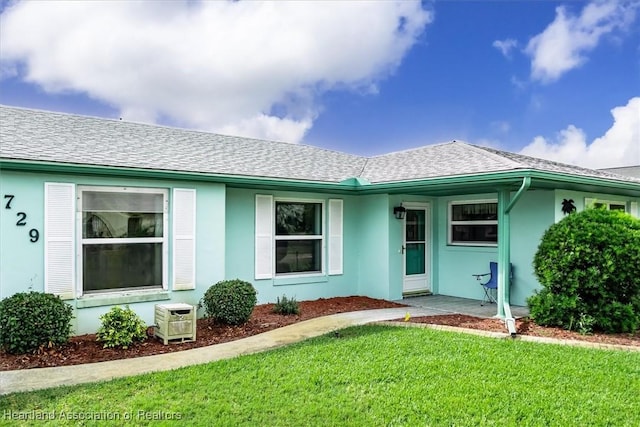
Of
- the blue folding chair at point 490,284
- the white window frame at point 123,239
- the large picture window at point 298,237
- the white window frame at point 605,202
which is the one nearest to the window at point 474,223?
the blue folding chair at point 490,284

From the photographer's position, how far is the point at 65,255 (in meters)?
6.59

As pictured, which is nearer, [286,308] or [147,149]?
[147,149]

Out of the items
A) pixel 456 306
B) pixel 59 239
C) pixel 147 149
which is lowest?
pixel 456 306

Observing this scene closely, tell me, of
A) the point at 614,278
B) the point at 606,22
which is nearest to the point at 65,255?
the point at 614,278

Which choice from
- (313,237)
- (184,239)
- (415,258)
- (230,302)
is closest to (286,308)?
(230,302)

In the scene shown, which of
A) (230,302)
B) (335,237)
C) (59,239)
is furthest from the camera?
(335,237)

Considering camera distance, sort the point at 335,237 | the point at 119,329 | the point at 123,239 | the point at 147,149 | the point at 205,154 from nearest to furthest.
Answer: the point at 119,329, the point at 123,239, the point at 147,149, the point at 205,154, the point at 335,237

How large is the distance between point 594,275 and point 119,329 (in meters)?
7.21

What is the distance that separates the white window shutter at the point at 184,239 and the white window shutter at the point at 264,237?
5.40 feet

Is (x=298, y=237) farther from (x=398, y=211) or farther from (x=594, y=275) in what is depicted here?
(x=594, y=275)

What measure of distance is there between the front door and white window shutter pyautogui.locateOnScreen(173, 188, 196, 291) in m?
4.97

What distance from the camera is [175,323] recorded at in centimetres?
640

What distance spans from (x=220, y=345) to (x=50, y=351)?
2189mm

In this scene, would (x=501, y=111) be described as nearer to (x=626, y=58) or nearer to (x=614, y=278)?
(x=626, y=58)
